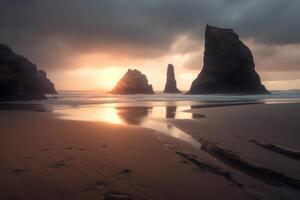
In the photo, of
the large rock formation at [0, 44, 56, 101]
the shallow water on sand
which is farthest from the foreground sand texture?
the large rock formation at [0, 44, 56, 101]

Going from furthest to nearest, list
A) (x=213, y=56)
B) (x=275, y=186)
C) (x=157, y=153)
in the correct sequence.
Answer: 1. (x=213, y=56)
2. (x=157, y=153)
3. (x=275, y=186)

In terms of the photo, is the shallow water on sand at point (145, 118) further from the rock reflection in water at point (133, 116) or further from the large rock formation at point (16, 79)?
the large rock formation at point (16, 79)

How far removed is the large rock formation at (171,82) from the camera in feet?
490

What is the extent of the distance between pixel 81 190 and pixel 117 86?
129056 mm

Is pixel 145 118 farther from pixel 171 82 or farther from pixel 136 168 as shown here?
pixel 171 82

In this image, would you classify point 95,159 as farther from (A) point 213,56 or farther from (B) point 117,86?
(B) point 117,86

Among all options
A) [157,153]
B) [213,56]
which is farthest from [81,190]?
[213,56]

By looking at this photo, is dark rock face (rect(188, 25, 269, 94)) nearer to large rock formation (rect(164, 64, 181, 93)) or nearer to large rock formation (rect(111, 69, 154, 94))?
large rock formation (rect(111, 69, 154, 94))

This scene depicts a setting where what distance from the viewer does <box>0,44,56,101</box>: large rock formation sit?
3762 centimetres

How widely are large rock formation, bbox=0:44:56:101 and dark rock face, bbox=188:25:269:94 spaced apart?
51686 millimetres

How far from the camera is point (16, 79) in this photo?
1563 inches

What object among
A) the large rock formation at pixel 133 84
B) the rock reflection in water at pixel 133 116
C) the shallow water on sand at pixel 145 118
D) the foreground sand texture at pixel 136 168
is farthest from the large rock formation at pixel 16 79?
the large rock formation at pixel 133 84

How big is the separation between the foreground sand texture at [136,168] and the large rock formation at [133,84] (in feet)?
378

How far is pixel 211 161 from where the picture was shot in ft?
20.1
